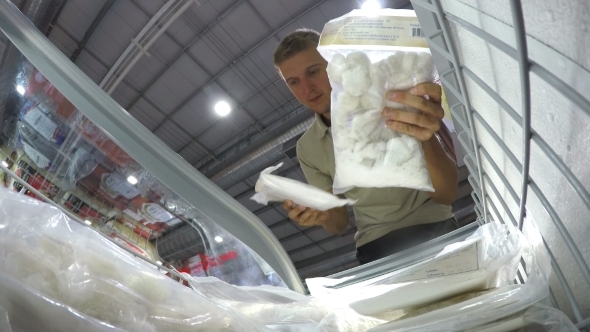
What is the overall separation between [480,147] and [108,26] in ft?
16.0

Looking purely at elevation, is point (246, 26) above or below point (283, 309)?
above

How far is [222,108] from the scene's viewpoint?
16.9ft

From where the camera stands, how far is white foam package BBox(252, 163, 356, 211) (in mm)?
801

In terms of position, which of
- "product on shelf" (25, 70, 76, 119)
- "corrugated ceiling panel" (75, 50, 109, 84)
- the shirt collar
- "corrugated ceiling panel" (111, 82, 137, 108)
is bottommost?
"product on shelf" (25, 70, 76, 119)

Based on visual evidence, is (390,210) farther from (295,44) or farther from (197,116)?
(197,116)

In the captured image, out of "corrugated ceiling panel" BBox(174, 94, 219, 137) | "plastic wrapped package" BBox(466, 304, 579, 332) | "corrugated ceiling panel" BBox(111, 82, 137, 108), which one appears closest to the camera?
"plastic wrapped package" BBox(466, 304, 579, 332)

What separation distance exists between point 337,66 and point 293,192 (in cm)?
28

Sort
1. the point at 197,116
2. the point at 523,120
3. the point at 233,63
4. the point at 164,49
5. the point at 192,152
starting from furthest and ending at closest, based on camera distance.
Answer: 1. the point at 192,152
2. the point at 197,116
3. the point at 233,63
4. the point at 164,49
5. the point at 523,120

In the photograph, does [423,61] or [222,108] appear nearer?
[423,61]

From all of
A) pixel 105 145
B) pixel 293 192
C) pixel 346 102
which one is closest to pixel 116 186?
pixel 105 145

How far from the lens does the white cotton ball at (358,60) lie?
71cm

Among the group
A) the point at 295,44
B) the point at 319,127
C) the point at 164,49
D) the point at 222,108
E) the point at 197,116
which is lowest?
the point at 319,127

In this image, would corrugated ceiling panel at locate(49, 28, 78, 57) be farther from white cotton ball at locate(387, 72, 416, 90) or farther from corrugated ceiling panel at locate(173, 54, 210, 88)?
white cotton ball at locate(387, 72, 416, 90)

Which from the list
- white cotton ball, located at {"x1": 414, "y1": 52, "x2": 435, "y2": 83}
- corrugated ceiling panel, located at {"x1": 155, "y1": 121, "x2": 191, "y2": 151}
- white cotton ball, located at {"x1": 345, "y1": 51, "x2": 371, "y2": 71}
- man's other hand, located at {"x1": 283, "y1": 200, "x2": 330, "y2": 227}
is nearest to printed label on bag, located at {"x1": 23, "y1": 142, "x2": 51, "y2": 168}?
man's other hand, located at {"x1": 283, "y1": 200, "x2": 330, "y2": 227}
